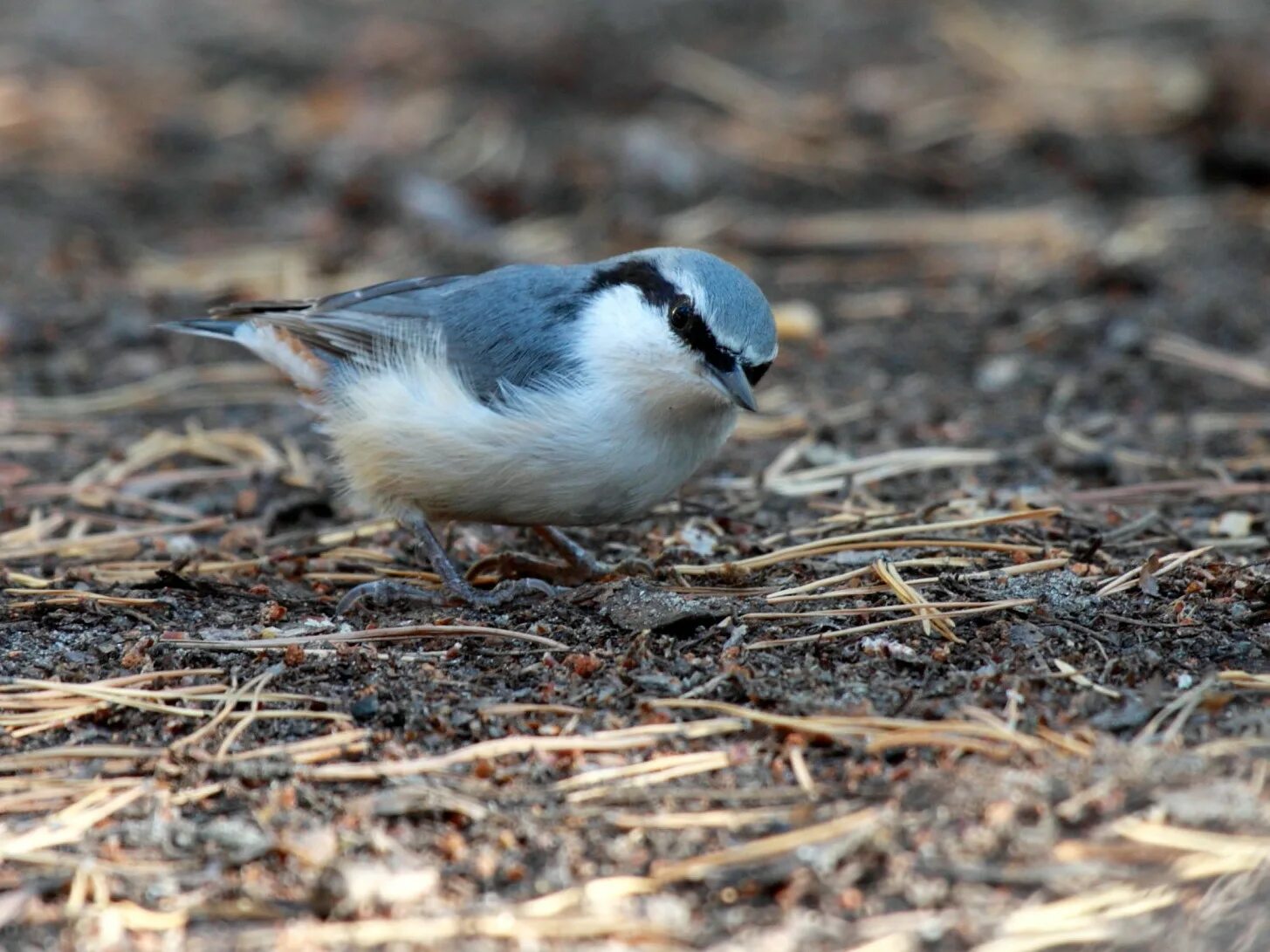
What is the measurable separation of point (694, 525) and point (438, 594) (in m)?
0.91

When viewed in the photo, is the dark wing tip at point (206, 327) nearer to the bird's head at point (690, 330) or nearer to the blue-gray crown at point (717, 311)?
the bird's head at point (690, 330)

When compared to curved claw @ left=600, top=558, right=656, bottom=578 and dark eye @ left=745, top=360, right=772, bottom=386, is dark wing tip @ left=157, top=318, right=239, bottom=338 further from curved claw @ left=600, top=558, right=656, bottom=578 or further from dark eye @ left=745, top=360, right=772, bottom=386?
dark eye @ left=745, top=360, right=772, bottom=386

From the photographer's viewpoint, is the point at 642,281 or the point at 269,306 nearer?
the point at 642,281

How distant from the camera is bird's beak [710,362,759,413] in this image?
3920mm

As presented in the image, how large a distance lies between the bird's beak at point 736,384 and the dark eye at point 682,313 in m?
0.14

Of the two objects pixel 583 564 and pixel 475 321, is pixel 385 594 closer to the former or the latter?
pixel 583 564

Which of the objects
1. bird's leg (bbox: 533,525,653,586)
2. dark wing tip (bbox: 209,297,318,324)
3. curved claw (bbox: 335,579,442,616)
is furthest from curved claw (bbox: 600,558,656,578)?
A: dark wing tip (bbox: 209,297,318,324)

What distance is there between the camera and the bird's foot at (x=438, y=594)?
4242 millimetres

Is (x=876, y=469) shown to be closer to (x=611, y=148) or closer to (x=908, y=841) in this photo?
(x=908, y=841)

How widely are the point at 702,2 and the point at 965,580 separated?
27.3 feet

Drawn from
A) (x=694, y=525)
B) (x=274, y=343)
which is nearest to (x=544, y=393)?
(x=694, y=525)

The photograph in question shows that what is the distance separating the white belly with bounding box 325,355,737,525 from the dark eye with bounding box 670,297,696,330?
0.18 meters

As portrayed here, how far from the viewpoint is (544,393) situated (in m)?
4.11

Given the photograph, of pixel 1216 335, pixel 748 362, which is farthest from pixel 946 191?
pixel 748 362
